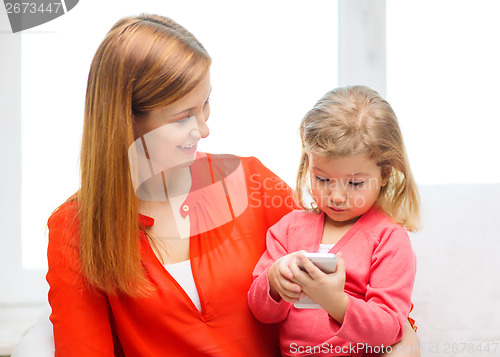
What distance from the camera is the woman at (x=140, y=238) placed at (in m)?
1.15

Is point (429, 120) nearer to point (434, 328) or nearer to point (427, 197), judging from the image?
point (427, 197)

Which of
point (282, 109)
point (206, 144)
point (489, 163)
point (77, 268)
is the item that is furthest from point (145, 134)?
point (489, 163)

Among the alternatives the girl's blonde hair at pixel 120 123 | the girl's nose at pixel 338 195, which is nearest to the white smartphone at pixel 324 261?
the girl's nose at pixel 338 195

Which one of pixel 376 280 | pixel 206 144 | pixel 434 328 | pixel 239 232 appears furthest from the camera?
pixel 206 144

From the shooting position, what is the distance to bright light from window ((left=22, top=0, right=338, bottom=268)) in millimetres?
1998

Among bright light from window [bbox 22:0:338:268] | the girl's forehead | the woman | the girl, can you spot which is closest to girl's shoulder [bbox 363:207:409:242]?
the girl

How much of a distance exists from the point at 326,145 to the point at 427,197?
649 mm

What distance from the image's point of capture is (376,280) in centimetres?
111

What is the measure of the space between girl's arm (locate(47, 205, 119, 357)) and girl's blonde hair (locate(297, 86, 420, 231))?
52 centimetres

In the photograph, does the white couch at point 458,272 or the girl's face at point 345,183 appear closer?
the girl's face at point 345,183

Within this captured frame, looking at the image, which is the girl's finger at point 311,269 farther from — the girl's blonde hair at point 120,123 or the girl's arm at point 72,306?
the girl's arm at point 72,306

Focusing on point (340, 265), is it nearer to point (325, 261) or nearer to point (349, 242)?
point (325, 261)

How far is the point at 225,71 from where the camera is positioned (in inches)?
79.0

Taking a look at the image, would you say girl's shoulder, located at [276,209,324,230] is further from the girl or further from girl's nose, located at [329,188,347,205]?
girl's nose, located at [329,188,347,205]
